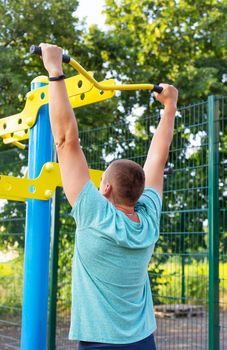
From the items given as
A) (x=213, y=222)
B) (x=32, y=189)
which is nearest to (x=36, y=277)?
(x=32, y=189)

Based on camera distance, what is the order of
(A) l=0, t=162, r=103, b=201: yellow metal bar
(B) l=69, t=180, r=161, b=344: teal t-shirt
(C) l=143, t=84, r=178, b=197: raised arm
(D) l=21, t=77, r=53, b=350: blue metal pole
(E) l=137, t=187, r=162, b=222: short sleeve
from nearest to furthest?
(B) l=69, t=180, r=161, b=344: teal t-shirt
(E) l=137, t=187, r=162, b=222: short sleeve
(C) l=143, t=84, r=178, b=197: raised arm
(A) l=0, t=162, r=103, b=201: yellow metal bar
(D) l=21, t=77, r=53, b=350: blue metal pole

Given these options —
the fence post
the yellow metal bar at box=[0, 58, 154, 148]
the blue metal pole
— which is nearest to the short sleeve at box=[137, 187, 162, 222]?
the yellow metal bar at box=[0, 58, 154, 148]

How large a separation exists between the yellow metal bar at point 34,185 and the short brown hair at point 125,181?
2.95 ft

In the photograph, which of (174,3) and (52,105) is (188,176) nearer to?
(52,105)

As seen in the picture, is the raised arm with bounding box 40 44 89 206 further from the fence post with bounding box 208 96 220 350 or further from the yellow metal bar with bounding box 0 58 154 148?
the fence post with bounding box 208 96 220 350

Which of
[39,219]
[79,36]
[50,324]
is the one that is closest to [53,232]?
[50,324]

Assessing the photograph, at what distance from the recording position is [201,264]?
5449mm

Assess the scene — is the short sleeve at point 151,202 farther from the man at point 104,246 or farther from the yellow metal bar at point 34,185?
the yellow metal bar at point 34,185

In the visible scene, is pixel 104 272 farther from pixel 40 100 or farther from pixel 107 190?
pixel 40 100

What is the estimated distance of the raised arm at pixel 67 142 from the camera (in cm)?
147

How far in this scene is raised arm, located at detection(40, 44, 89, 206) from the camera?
4.83 ft

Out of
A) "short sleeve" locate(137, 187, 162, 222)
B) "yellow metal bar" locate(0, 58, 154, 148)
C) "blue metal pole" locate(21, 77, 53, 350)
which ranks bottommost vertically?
"blue metal pole" locate(21, 77, 53, 350)

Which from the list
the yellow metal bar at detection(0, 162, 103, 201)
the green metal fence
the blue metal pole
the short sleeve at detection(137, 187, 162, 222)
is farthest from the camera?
the green metal fence

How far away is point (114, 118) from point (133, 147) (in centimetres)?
428
